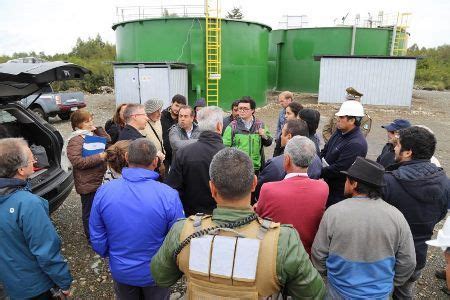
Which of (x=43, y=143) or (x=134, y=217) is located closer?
(x=134, y=217)

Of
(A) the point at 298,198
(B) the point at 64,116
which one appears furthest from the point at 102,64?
(A) the point at 298,198

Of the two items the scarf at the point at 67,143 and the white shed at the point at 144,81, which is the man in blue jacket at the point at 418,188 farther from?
the white shed at the point at 144,81

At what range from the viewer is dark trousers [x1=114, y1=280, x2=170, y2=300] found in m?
2.53

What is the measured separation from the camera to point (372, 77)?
17.7m

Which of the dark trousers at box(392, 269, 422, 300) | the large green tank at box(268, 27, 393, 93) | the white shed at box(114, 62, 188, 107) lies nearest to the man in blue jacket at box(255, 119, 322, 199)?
the dark trousers at box(392, 269, 422, 300)

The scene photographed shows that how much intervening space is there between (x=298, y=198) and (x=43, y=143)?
151 inches

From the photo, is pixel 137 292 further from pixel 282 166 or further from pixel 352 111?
Answer: pixel 352 111

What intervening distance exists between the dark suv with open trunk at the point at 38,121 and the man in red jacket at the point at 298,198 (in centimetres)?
268

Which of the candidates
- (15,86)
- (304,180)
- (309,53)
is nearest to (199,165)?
(304,180)

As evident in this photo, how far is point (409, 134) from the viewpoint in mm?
2713

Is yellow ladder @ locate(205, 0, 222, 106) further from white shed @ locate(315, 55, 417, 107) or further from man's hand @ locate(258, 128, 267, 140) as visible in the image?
man's hand @ locate(258, 128, 267, 140)

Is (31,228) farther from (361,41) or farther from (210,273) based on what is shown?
(361,41)

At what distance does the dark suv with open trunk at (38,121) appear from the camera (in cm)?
361

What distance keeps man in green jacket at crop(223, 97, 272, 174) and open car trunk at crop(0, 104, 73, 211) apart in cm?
214
